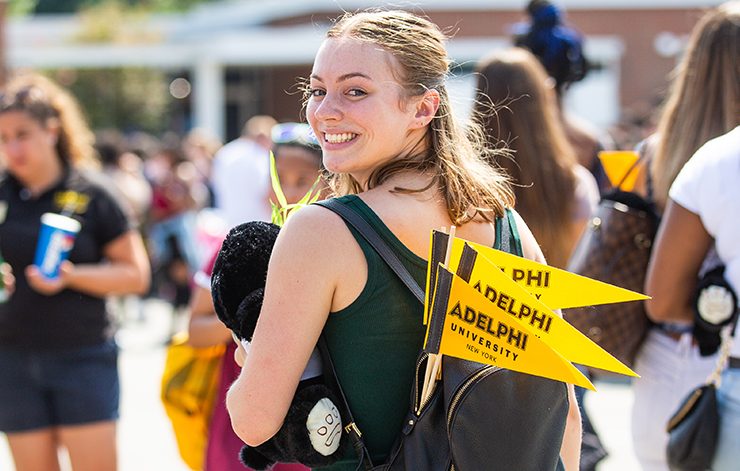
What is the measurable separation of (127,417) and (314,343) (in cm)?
666

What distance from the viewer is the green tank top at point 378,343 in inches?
88.0

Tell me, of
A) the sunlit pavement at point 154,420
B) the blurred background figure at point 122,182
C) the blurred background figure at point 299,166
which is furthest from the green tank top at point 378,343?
the blurred background figure at point 122,182

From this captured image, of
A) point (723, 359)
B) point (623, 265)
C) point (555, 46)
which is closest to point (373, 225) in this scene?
point (723, 359)

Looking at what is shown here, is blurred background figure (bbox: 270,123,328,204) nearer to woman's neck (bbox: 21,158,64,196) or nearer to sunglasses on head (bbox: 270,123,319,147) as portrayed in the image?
sunglasses on head (bbox: 270,123,319,147)

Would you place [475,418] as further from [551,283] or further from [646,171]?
[646,171]

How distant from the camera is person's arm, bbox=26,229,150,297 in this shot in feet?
15.1

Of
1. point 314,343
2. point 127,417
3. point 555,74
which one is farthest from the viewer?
point 127,417

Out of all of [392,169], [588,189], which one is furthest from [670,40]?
[392,169]

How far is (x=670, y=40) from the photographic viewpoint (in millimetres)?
29812

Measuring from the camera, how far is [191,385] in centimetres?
402

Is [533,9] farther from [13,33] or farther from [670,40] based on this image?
[13,33]

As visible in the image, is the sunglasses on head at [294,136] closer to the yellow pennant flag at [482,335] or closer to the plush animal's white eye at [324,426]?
the plush animal's white eye at [324,426]

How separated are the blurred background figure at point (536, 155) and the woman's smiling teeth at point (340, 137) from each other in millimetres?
1628

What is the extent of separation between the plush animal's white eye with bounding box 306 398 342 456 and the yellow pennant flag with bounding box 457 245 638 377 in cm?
41
